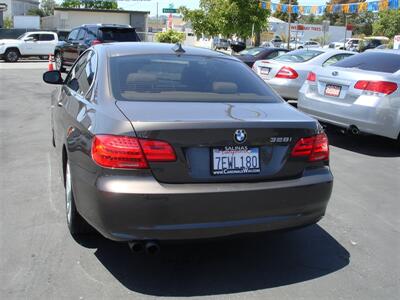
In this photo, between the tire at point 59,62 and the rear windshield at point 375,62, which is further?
the tire at point 59,62

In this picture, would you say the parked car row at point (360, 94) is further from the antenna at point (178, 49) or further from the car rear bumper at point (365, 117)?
the antenna at point (178, 49)

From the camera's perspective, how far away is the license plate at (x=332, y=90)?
7.96m

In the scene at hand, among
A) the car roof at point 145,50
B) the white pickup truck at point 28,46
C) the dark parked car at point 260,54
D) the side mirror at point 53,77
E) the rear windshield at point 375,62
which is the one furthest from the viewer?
the white pickup truck at point 28,46

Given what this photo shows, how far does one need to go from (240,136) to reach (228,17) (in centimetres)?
2910

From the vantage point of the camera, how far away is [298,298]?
11.2ft

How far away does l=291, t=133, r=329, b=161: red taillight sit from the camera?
3.57 m

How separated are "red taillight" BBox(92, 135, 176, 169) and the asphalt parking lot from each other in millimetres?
811

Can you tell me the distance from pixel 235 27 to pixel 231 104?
28810 millimetres

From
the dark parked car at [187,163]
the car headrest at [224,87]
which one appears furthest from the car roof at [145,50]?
the car headrest at [224,87]

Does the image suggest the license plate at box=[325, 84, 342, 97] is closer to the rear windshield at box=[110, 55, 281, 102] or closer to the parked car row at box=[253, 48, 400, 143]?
the parked car row at box=[253, 48, 400, 143]

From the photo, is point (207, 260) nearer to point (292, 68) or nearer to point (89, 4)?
point (292, 68)

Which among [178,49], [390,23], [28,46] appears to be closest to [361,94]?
[178,49]

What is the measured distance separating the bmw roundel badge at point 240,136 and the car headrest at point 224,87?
82 centimetres

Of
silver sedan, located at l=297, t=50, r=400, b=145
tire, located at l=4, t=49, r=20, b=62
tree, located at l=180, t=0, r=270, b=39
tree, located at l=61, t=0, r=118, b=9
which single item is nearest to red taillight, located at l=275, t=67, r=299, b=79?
silver sedan, located at l=297, t=50, r=400, b=145
